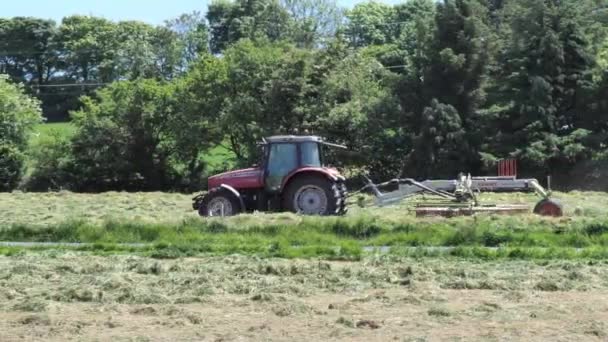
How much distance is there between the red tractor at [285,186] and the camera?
21.6 m

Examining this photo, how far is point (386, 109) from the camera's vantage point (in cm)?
4041

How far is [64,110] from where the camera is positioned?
87.4 m

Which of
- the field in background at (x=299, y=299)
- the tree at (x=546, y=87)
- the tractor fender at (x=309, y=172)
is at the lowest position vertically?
the field in background at (x=299, y=299)

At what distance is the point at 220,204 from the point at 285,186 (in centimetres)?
151

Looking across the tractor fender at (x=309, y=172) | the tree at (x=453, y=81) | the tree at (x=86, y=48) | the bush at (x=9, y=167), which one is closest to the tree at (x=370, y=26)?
the tree at (x=86, y=48)

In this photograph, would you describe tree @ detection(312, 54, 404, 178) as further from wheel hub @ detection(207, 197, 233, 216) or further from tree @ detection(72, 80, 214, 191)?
wheel hub @ detection(207, 197, 233, 216)

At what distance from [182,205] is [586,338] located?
790 inches

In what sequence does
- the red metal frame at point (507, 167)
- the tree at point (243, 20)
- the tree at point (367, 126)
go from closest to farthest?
the red metal frame at point (507, 167), the tree at point (367, 126), the tree at point (243, 20)

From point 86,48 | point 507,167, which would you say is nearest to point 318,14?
point 86,48

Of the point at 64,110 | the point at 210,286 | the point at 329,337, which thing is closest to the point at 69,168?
the point at 210,286

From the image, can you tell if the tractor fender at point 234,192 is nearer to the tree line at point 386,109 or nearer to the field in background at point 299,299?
the field in background at point 299,299

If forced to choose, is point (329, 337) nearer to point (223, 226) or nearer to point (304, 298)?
point (304, 298)

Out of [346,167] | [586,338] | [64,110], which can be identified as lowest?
[586,338]

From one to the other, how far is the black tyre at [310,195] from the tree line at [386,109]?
1697cm
